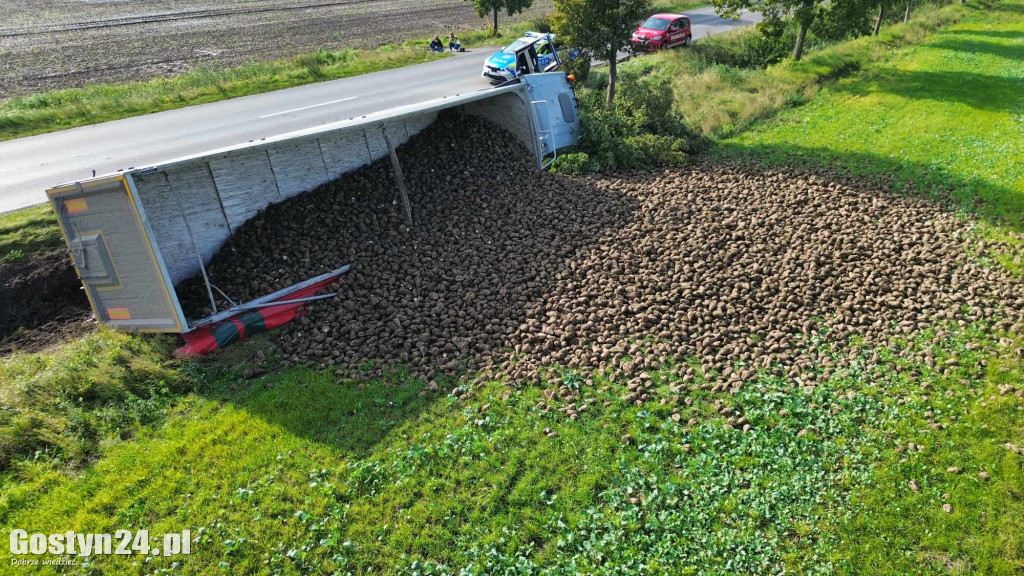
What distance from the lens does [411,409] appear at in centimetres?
719

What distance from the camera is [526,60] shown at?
70.4 feet

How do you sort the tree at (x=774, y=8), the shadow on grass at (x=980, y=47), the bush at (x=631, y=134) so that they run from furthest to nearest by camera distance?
the shadow on grass at (x=980, y=47) → the tree at (x=774, y=8) → the bush at (x=631, y=134)

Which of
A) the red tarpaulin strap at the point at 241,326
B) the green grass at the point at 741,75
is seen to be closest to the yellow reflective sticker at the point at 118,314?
the red tarpaulin strap at the point at 241,326

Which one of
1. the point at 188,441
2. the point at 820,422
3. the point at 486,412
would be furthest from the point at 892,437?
the point at 188,441

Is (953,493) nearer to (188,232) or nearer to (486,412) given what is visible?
(486,412)

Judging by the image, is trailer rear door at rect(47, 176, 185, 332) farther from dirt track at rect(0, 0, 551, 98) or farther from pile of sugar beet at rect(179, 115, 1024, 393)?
dirt track at rect(0, 0, 551, 98)

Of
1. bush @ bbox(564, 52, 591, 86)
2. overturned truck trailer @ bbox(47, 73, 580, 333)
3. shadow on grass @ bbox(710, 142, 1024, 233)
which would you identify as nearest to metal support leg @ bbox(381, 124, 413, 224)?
overturned truck trailer @ bbox(47, 73, 580, 333)

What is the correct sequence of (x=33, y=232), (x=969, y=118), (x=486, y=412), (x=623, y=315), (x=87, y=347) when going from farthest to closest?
(x=969, y=118), (x=33, y=232), (x=623, y=315), (x=87, y=347), (x=486, y=412)

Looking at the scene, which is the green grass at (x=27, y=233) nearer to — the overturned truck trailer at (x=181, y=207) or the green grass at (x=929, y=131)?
the overturned truck trailer at (x=181, y=207)

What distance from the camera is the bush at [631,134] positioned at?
13.7 metres

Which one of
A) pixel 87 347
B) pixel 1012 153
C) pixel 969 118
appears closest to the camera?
pixel 87 347

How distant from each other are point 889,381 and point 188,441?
835 centimetres

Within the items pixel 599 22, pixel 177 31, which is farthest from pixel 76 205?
pixel 177 31

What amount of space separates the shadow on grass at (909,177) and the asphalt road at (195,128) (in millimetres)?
10961
